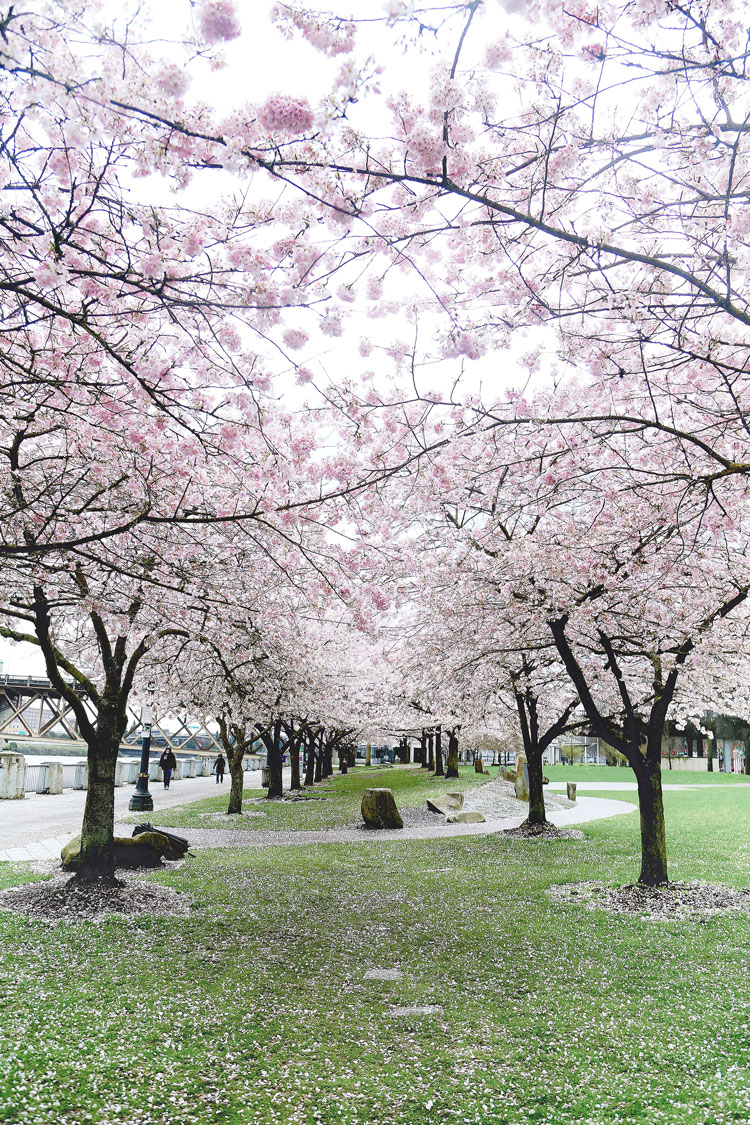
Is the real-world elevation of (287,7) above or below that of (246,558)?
above

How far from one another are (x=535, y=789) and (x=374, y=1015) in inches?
503

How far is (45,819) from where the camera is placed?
17578mm

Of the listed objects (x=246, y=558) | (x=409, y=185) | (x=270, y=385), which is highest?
(x=409, y=185)

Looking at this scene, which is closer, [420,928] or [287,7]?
[287,7]

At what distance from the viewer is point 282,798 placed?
26.2 meters

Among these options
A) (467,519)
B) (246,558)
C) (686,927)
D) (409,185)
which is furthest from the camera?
(467,519)

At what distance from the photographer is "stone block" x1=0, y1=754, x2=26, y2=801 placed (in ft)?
71.7

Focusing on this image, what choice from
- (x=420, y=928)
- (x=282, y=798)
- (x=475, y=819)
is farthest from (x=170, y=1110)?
(x=282, y=798)

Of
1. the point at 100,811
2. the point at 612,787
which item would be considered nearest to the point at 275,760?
the point at 100,811

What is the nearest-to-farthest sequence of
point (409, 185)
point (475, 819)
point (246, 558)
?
point (409, 185) < point (246, 558) < point (475, 819)

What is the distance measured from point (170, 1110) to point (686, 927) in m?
6.53

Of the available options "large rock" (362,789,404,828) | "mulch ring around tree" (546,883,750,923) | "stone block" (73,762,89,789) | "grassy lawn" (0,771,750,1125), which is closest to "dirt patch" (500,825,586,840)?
"large rock" (362,789,404,828)

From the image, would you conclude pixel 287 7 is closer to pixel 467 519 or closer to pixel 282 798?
pixel 467 519

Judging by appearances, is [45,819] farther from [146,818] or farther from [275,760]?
Answer: [275,760]
